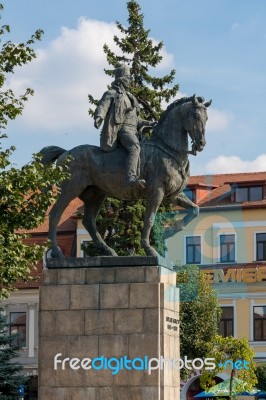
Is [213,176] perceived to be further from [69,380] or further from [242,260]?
[69,380]

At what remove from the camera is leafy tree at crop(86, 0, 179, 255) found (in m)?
41.2

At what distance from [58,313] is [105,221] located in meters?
18.9

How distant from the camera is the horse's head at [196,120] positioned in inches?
901

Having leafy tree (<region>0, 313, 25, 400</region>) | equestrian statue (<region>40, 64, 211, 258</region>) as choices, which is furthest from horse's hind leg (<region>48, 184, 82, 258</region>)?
leafy tree (<region>0, 313, 25, 400</region>)

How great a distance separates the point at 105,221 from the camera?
41.5 metres

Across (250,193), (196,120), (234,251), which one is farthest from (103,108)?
(250,193)

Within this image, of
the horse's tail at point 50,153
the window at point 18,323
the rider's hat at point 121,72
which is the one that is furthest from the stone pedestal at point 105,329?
the window at point 18,323

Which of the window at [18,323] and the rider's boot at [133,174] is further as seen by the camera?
the window at [18,323]

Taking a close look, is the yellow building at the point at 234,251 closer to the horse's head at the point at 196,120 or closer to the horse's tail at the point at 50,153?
the horse's tail at the point at 50,153

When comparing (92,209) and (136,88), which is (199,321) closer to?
(136,88)

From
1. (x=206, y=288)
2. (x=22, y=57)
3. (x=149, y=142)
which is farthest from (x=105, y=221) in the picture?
(x=149, y=142)

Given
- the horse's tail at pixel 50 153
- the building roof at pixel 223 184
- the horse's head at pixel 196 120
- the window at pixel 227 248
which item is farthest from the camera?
the building roof at pixel 223 184

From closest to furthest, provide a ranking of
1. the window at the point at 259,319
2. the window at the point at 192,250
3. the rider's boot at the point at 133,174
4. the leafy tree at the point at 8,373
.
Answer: the rider's boot at the point at 133,174 → the leafy tree at the point at 8,373 → the window at the point at 192,250 → the window at the point at 259,319

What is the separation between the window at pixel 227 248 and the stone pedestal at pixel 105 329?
32715mm
